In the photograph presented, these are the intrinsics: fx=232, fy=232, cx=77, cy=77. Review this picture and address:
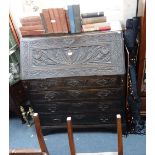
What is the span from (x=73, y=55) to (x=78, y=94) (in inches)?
15.6

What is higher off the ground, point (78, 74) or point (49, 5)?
point (49, 5)

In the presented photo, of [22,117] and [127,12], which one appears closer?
[127,12]

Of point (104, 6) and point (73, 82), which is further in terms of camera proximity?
point (104, 6)

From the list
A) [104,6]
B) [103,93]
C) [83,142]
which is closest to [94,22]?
[104,6]

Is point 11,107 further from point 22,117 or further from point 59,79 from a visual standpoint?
point 59,79

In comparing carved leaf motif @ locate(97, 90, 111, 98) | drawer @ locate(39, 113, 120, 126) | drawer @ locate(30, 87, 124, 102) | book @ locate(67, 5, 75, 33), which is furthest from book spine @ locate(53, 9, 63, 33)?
drawer @ locate(39, 113, 120, 126)

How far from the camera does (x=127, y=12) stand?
245 cm

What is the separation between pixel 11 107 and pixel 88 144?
3.50 feet

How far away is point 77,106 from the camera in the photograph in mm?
2438

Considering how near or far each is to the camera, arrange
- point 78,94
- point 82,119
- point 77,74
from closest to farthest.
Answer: point 77,74 → point 78,94 → point 82,119

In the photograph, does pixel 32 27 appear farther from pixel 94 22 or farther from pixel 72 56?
pixel 94 22

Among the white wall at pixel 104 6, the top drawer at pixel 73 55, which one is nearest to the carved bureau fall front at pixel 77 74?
the top drawer at pixel 73 55

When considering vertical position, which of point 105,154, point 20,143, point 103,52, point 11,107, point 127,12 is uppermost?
point 127,12

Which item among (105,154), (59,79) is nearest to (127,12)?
(59,79)
